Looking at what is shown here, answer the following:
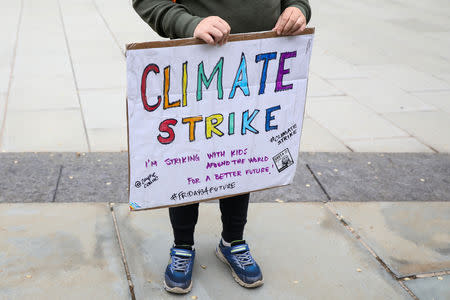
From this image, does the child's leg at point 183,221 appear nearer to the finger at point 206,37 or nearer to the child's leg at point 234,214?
the child's leg at point 234,214

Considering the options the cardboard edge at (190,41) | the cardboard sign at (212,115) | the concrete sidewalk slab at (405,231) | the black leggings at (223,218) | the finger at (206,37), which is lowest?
the concrete sidewalk slab at (405,231)

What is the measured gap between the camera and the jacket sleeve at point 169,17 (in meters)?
1.97

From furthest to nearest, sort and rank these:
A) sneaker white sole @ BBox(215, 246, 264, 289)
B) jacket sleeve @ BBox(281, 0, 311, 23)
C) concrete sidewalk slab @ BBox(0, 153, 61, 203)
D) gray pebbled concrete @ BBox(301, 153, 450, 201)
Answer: gray pebbled concrete @ BBox(301, 153, 450, 201) → concrete sidewalk slab @ BBox(0, 153, 61, 203) → sneaker white sole @ BBox(215, 246, 264, 289) → jacket sleeve @ BBox(281, 0, 311, 23)

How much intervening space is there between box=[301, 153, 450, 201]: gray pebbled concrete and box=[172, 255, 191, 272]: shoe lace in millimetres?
1305

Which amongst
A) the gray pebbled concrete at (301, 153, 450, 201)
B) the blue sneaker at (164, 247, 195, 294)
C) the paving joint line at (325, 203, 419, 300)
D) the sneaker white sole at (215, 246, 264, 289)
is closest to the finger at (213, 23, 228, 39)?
the blue sneaker at (164, 247, 195, 294)

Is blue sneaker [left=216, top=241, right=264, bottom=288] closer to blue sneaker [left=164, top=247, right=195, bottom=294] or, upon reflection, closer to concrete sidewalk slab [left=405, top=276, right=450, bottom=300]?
blue sneaker [left=164, top=247, right=195, bottom=294]

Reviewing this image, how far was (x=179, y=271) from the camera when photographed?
2.42m

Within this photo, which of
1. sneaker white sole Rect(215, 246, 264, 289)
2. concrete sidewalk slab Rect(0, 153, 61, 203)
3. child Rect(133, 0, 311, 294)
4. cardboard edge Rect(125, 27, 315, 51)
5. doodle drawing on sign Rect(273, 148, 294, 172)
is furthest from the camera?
concrete sidewalk slab Rect(0, 153, 61, 203)

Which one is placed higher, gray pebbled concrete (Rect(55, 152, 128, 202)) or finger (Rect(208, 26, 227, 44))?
finger (Rect(208, 26, 227, 44))

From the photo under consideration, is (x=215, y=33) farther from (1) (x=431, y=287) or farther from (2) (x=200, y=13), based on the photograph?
(1) (x=431, y=287)

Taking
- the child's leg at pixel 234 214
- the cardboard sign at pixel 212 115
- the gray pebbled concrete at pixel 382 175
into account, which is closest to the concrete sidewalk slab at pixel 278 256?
the child's leg at pixel 234 214

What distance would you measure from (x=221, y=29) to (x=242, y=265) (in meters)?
1.20

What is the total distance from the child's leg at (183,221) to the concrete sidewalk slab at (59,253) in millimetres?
359

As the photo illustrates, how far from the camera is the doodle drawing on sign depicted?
7.68 feet
